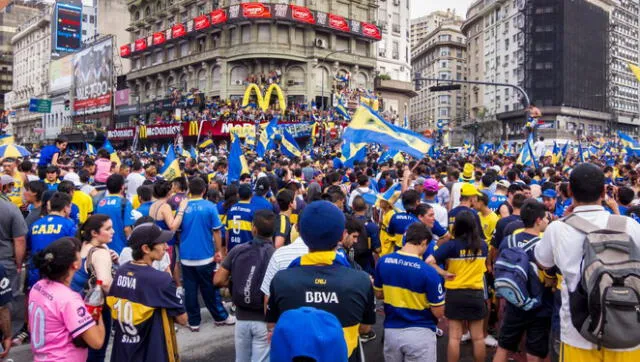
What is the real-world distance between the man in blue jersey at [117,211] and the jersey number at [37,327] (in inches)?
135

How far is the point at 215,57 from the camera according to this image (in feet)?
160

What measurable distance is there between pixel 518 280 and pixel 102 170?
28.8 feet

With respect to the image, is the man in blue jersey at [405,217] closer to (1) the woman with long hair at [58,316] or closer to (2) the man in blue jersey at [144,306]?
(2) the man in blue jersey at [144,306]

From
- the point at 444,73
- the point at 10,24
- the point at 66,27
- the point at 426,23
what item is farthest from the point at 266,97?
the point at 426,23

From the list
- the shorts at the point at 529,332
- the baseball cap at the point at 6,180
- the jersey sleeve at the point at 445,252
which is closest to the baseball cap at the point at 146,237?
the jersey sleeve at the point at 445,252

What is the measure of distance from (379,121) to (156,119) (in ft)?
158

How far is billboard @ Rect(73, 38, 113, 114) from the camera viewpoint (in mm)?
64312

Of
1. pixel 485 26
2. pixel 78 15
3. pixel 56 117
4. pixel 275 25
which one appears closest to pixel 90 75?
pixel 56 117

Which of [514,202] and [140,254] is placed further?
[514,202]

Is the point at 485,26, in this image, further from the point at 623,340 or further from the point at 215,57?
the point at 623,340

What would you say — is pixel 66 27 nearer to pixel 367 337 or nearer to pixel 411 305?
pixel 367 337

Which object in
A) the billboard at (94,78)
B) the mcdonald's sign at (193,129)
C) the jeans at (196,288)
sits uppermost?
the billboard at (94,78)

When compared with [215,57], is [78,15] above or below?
above

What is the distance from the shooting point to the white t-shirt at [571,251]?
3154 millimetres
